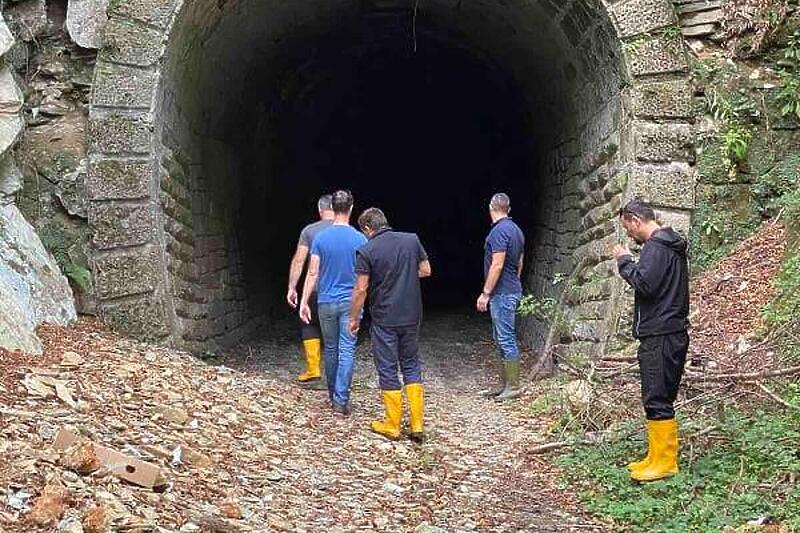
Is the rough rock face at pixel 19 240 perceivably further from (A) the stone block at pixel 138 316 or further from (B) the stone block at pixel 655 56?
(B) the stone block at pixel 655 56

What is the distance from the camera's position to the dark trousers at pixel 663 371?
4691 millimetres

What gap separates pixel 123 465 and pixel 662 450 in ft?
9.12

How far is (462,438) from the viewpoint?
626 centimetres

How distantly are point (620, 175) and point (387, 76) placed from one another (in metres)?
8.77

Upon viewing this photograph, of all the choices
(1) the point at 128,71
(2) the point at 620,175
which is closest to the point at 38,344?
(1) the point at 128,71

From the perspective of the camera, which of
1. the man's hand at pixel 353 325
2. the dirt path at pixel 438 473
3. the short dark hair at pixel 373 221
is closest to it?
the dirt path at pixel 438 473

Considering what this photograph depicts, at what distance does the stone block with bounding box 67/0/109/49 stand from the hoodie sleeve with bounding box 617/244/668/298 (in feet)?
16.1

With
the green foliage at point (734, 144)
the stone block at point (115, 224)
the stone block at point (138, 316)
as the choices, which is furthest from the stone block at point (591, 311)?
the stone block at point (115, 224)

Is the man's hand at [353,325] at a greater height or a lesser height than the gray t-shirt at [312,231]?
lesser

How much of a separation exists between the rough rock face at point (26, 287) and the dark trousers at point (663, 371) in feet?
12.3

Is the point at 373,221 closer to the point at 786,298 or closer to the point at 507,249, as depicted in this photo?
the point at 507,249

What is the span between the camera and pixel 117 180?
7.14 m

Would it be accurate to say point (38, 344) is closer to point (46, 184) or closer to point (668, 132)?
point (46, 184)

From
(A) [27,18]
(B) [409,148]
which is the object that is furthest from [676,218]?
(B) [409,148]
